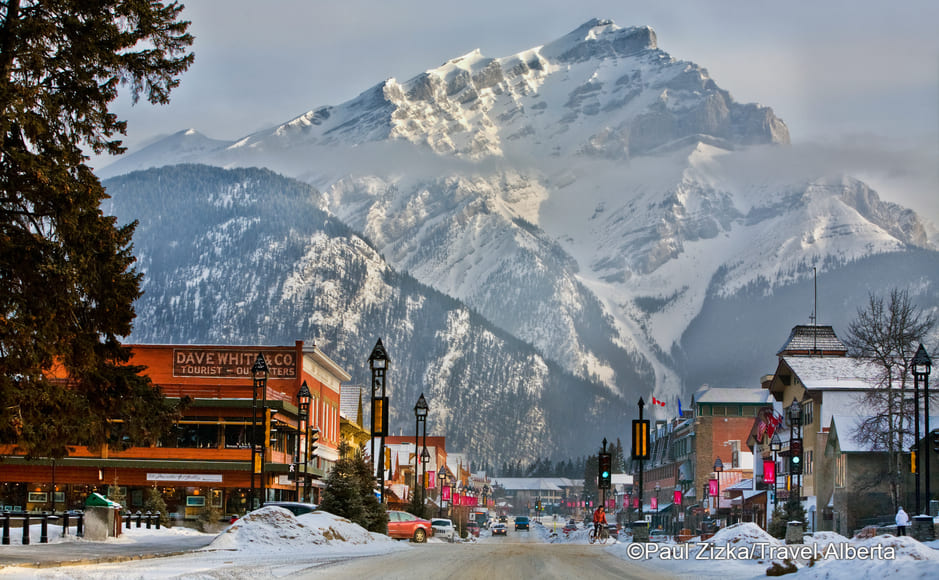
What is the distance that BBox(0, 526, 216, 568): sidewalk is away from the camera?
92.9 feet

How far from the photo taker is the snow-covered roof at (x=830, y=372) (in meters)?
82.1

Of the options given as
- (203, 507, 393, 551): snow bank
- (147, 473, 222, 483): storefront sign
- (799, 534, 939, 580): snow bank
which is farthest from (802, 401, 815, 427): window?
(799, 534, 939, 580): snow bank

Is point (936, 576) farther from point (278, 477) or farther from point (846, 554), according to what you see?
point (278, 477)

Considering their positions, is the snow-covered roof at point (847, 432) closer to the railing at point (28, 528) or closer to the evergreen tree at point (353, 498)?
the evergreen tree at point (353, 498)

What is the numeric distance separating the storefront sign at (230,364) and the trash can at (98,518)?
4700cm

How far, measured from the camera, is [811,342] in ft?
400

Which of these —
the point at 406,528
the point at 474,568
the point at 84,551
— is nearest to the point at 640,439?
the point at 406,528

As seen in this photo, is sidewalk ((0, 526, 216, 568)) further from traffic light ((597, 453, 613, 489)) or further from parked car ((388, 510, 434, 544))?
traffic light ((597, 453, 613, 489))

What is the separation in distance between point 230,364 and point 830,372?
45.0 meters

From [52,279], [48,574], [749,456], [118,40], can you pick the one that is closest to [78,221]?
[52,279]

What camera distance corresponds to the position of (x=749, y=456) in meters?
123

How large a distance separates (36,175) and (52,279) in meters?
2.31

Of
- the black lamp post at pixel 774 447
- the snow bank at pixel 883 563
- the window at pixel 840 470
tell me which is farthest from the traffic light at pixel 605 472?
the snow bank at pixel 883 563

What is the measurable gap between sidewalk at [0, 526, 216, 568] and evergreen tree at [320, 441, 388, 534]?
6977mm
